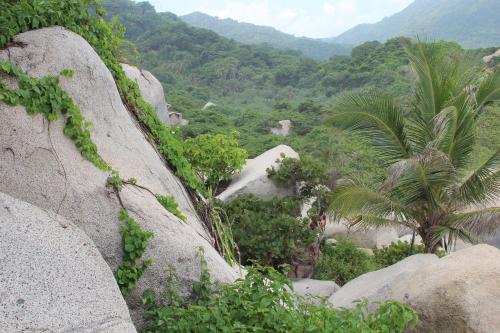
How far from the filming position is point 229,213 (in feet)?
33.0

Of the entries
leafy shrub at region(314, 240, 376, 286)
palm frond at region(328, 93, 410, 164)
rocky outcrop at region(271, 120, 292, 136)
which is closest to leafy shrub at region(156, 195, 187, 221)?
palm frond at region(328, 93, 410, 164)

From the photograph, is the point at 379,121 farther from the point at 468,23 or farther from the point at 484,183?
the point at 468,23

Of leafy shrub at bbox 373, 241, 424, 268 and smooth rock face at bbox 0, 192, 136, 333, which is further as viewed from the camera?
leafy shrub at bbox 373, 241, 424, 268

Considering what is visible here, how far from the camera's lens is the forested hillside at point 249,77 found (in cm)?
3694

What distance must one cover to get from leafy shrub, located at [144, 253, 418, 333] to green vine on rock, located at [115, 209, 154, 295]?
17 centimetres

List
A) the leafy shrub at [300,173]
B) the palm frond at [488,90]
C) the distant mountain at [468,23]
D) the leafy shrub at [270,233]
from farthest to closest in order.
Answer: the distant mountain at [468,23]
the leafy shrub at [300,173]
the leafy shrub at [270,233]
the palm frond at [488,90]

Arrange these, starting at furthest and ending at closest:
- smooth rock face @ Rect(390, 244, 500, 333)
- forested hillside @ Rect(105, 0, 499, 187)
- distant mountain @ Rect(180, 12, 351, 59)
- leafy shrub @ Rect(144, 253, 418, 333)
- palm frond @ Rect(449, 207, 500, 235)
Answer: distant mountain @ Rect(180, 12, 351, 59) < forested hillside @ Rect(105, 0, 499, 187) < palm frond @ Rect(449, 207, 500, 235) < smooth rock face @ Rect(390, 244, 500, 333) < leafy shrub @ Rect(144, 253, 418, 333)

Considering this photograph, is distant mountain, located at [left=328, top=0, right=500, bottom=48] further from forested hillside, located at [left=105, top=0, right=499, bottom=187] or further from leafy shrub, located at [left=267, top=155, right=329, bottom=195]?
leafy shrub, located at [left=267, top=155, right=329, bottom=195]

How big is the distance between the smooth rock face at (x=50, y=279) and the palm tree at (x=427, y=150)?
6028 mm

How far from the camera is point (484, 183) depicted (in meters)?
8.48

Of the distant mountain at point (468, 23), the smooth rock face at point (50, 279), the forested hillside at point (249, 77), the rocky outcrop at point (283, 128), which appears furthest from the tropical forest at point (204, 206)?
the distant mountain at point (468, 23)

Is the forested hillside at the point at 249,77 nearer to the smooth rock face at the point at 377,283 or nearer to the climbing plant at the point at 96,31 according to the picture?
the smooth rock face at the point at 377,283

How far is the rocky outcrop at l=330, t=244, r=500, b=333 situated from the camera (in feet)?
15.9

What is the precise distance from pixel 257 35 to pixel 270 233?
166326 mm
